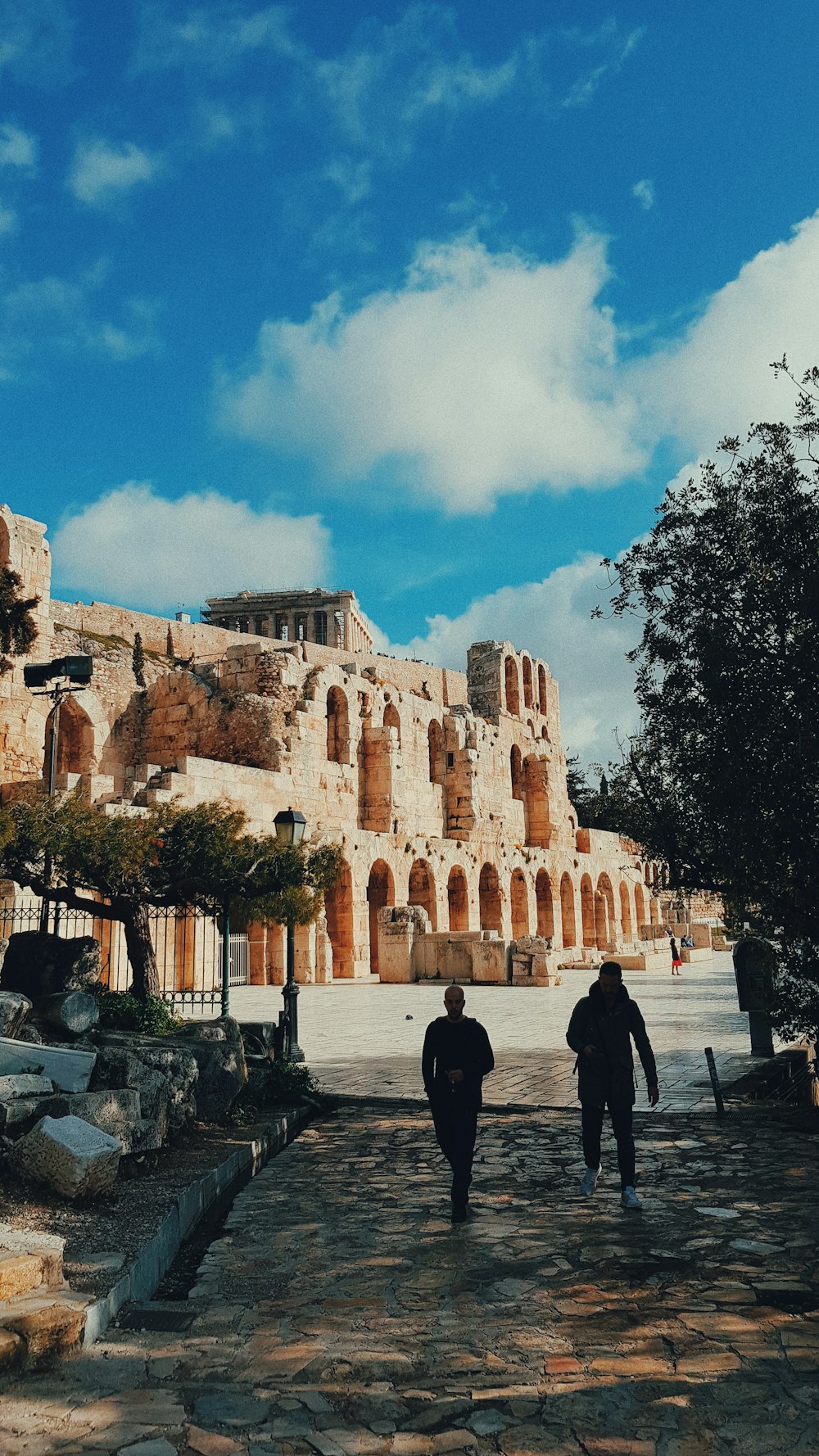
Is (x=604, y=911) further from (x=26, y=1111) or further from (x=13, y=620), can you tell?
(x=26, y=1111)

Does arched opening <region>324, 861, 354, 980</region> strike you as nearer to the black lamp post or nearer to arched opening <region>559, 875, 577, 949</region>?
the black lamp post

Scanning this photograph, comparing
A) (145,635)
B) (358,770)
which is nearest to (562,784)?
(358,770)

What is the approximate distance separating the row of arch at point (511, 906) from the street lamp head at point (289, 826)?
13.8 m

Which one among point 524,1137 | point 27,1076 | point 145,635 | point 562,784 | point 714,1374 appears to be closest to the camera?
point 714,1374

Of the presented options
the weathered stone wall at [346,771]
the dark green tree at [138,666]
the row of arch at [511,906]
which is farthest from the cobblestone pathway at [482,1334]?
the dark green tree at [138,666]

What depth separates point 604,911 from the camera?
44.8 m

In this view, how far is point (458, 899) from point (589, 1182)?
26.9 metres

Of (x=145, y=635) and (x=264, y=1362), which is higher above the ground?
(x=145, y=635)

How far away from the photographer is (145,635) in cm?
4097

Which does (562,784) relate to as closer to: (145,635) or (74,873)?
(145,635)

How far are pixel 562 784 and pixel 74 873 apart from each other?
114ft

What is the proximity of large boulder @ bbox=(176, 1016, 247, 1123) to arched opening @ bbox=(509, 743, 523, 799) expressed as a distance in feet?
117

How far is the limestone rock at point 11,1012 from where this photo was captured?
21.8ft

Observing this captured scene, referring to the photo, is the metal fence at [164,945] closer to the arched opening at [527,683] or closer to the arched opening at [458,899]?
the arched opening at [458,899]
